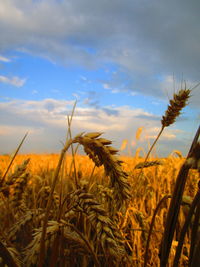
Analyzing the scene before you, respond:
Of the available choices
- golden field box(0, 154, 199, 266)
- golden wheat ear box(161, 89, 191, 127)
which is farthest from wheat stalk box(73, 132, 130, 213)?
golden wheat ear box(161, 89, 191, 127)

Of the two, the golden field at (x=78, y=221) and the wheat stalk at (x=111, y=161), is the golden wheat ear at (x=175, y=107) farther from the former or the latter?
the wheat stalk at (x=111, y=161)

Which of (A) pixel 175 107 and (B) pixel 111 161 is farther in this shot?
(A) pixel 175 107

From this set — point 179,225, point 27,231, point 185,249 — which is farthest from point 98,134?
point 179,225

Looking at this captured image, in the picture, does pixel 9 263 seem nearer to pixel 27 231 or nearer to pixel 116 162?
pixel 116 162

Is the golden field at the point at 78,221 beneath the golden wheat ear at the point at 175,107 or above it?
beneath

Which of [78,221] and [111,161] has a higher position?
[111,161]

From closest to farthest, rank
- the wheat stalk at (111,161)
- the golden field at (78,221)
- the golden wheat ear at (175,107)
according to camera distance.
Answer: the wheat stalk at (111,161)
the golden field at (78,221)
the golden wheat ear at (175,107)

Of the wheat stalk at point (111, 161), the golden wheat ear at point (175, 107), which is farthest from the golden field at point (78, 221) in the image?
the golden wheat ear at point (175, 107)

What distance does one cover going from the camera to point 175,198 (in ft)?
2.26

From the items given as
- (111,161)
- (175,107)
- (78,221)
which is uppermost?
(175,107)

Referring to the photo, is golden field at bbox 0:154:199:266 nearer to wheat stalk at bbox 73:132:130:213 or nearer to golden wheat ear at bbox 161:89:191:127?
wheat stalk at bbox 73:132:130:213

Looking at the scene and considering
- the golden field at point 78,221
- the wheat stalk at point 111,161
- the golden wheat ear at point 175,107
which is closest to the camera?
the wheat stalk at point 111,161

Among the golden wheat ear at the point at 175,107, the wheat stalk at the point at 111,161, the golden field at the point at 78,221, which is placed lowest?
the golden field at the point at 78,221

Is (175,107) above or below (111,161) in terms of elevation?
above
